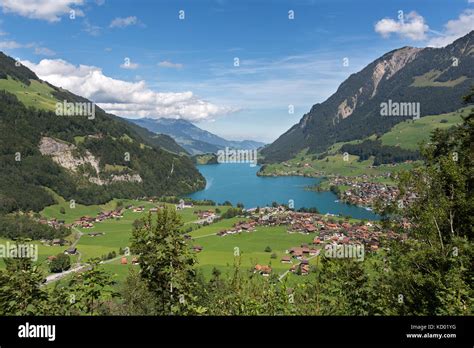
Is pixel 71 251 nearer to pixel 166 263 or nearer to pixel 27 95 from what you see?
pixel 166 263

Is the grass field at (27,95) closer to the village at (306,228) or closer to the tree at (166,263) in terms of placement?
the village at (306,228)

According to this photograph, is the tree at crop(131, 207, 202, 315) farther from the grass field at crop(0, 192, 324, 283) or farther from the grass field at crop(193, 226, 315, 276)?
the grass field at crop(193, 226, 315, 276)

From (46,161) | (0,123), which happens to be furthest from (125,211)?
(0,123)

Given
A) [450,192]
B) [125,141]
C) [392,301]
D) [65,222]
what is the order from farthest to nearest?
[125,141]
[65,222]
[450,192]
[392,301]

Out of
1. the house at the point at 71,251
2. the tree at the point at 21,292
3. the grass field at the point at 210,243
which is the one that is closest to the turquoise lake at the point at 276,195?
the grass field at the point at 210,243

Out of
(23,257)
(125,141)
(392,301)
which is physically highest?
(125,141)

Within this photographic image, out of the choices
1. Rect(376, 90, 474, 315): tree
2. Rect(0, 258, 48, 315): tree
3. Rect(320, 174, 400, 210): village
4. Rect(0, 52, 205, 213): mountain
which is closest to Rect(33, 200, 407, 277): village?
Rect(0, 52, 205, 213): mountain
